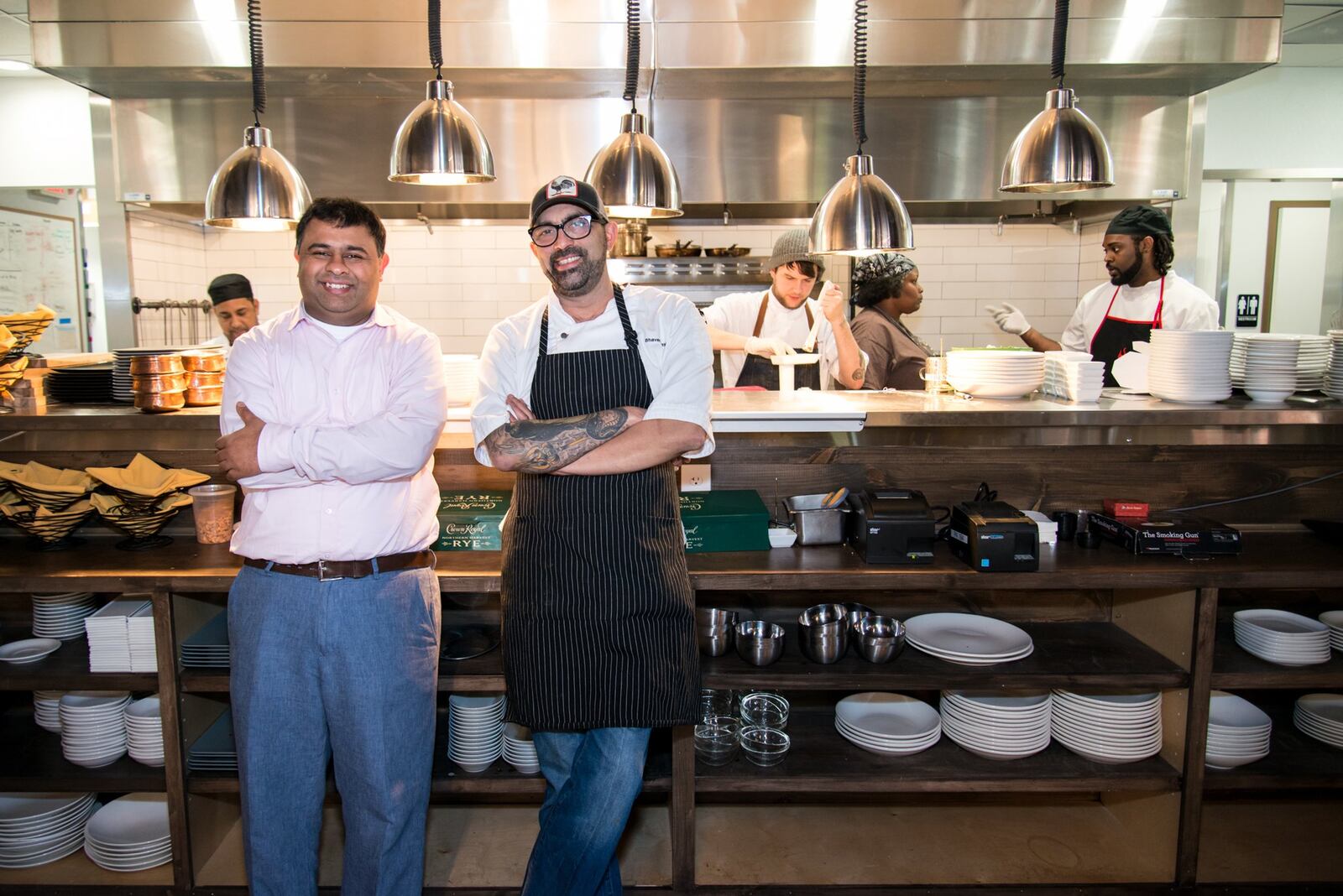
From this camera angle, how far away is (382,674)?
2359 mm

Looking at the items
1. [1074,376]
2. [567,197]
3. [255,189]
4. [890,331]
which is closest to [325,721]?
[567,197]

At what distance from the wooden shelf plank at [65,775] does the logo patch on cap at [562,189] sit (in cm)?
208

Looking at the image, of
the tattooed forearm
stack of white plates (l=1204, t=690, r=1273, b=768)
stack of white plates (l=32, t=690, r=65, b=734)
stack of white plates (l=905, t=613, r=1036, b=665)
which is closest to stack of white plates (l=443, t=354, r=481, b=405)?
the tattooed forearm

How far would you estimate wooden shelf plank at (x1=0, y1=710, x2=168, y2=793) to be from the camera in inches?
111

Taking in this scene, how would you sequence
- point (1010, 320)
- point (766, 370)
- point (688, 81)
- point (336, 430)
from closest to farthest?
point (336, 430)
point (1010, 320)
point (688, 81)
point (766, 370)

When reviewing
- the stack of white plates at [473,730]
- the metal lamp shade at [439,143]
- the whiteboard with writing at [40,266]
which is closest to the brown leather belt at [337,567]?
the stack of white plates at [473,730]

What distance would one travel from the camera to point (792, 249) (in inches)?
188

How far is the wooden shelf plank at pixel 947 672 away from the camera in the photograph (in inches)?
110

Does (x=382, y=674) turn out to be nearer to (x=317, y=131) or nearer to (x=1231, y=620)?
(x=1231, y=620)

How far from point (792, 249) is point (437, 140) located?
2.35 m

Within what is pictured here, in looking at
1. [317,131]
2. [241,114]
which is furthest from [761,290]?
[241,114]

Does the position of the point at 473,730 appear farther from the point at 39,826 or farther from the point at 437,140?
the point at 437,140

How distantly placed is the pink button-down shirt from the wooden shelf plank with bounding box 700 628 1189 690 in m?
1.08

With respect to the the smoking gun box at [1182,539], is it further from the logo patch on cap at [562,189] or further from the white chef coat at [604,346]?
the logo patch on cap at [562,189]
